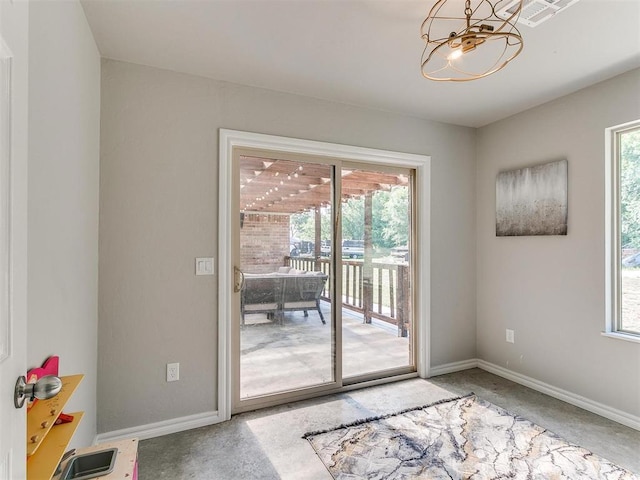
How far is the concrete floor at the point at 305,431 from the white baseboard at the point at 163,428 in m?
0.05

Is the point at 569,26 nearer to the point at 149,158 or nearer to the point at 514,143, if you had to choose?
the point at 514,143

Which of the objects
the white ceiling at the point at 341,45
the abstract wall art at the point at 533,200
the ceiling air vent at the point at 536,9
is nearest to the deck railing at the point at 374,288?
the abstract wall art at the point at 533,200

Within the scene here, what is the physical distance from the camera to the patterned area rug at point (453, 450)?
1.95 m

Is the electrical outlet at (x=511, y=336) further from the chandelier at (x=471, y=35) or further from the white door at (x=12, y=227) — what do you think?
the white door at (x=12, y=227)

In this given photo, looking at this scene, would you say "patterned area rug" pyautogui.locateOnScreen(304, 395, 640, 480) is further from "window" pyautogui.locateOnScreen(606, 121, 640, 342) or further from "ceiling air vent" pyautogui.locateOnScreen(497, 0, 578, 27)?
"ceiling air vent" pyautogui.locateOnScreen(497, 0, 578, 27)

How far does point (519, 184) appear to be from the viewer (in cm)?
324

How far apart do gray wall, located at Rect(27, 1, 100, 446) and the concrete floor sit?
0.55 metres

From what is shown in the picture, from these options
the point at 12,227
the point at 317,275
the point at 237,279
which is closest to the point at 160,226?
the point at 237,279

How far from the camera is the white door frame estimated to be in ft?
8.47

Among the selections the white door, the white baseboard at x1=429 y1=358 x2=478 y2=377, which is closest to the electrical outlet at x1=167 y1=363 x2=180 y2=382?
the white door

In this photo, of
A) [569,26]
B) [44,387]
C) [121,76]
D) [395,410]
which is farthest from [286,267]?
[569,26]

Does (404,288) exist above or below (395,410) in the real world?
above

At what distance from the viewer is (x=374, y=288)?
3.30 m

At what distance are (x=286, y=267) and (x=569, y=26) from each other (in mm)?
2443
